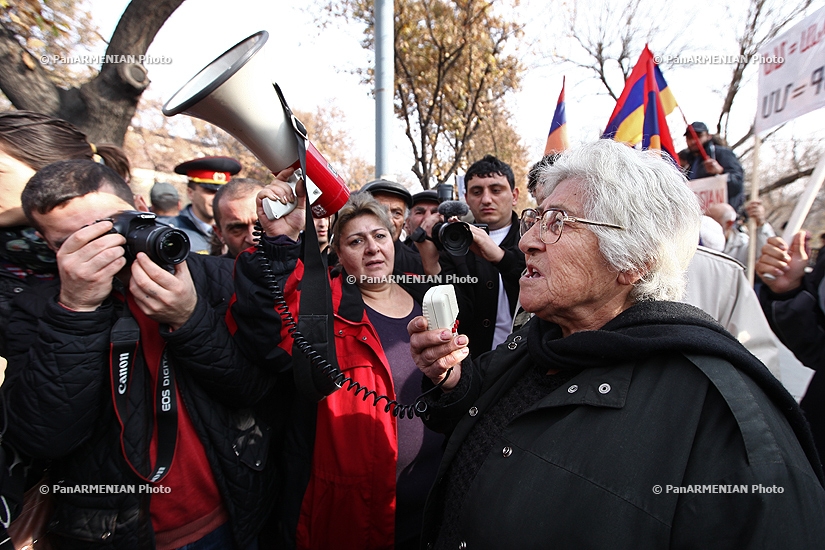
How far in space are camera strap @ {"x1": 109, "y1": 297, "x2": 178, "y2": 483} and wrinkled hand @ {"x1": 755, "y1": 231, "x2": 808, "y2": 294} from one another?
2859 millimetres

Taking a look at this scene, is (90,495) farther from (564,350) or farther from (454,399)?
(564,350)

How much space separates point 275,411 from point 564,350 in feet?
4.89

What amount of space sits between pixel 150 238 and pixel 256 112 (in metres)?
0.56

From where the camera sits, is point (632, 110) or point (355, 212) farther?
point (632, 110)

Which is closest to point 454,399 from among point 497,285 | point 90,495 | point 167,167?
point 90,495

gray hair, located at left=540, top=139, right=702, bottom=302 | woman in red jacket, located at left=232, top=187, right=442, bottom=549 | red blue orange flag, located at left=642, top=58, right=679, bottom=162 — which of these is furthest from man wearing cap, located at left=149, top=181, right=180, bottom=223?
gray hair, located at left=540, top=139, right=702, bottom=302

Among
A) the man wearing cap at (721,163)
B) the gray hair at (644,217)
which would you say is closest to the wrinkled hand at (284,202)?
the gray hair at (644,217)

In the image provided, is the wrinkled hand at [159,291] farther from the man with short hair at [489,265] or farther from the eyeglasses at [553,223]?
the man with short hair at [489,265]

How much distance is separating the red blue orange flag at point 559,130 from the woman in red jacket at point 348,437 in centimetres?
267

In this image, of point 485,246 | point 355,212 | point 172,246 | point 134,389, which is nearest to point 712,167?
point 485,246

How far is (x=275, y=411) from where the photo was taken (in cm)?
226

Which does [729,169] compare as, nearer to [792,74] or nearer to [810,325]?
[792,74]

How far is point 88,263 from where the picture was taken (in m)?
1.46

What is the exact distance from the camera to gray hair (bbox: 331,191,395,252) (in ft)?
8.94
